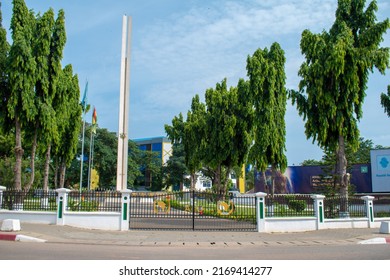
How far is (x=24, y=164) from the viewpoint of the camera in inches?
1682

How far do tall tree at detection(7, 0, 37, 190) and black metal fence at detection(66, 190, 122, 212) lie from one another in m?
5.65

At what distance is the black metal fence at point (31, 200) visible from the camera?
18.5 m

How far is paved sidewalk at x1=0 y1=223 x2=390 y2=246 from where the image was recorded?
14.2 metres

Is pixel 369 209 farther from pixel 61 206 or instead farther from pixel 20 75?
pixel 20 75

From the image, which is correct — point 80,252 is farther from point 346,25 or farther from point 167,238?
point 346,25

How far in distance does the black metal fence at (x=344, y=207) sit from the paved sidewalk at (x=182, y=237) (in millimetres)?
1941

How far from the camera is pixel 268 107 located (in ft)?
96.1

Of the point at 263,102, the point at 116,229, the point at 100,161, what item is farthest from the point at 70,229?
the point at 100,161

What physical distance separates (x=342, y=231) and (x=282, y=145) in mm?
12421

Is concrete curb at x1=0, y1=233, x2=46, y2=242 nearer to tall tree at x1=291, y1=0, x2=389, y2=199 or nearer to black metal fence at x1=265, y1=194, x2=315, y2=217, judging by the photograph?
black metal fence at x1=265, y1=194, x2=315, y2=217

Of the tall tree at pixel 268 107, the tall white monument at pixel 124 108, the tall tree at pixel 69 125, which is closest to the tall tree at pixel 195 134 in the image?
the tall white monument at pixel 124 108

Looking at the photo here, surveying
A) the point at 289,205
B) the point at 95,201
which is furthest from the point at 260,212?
the point at 95,201

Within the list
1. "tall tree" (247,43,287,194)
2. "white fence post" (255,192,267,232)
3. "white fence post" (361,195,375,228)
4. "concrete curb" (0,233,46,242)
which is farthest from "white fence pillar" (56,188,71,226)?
"tall tree" (247,43,287,194)

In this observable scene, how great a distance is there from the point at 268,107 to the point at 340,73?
792cm
